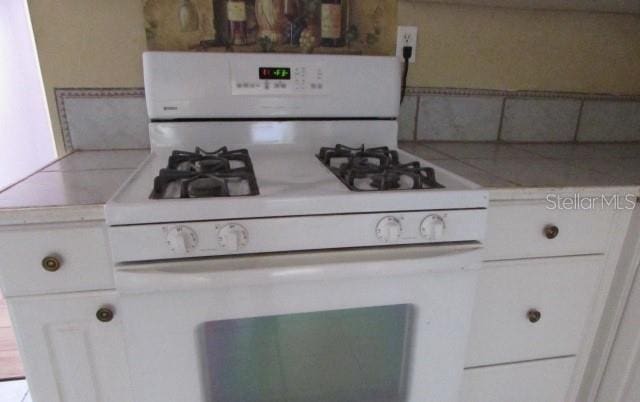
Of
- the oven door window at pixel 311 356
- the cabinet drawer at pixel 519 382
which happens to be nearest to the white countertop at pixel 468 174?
the oven door window at pixel 311 356

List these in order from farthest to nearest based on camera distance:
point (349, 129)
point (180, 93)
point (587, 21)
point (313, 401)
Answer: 1. point (587, 21)
2. point (349, 129)
3. point (180, 93)
4. point (313, 401)

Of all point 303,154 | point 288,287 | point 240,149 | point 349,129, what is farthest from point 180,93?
point 288,287

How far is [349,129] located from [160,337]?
744 mm

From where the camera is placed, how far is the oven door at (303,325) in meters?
0.73

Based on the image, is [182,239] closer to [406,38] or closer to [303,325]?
[303,325]

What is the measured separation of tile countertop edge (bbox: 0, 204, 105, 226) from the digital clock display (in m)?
0.56

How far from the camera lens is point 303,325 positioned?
81cm

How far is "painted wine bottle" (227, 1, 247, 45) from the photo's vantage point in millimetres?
1143

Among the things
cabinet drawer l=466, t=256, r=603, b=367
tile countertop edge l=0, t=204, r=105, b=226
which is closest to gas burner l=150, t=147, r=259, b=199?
tile countertop edge l=0, t=204, r=105, b=226

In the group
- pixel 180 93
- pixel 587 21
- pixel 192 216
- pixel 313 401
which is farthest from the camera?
pixel 587 21

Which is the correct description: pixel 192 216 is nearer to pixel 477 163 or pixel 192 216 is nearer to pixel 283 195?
pixel 283 195

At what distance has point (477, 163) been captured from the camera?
1.13 meters

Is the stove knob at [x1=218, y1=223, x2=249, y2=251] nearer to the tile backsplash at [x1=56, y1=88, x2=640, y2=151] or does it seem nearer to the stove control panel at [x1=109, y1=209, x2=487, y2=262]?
the stove control panel at [x1=109, y1=209, x2=487, y2=262]

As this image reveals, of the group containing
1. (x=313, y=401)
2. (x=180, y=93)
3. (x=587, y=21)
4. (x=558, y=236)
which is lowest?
(x=313, y=401)
